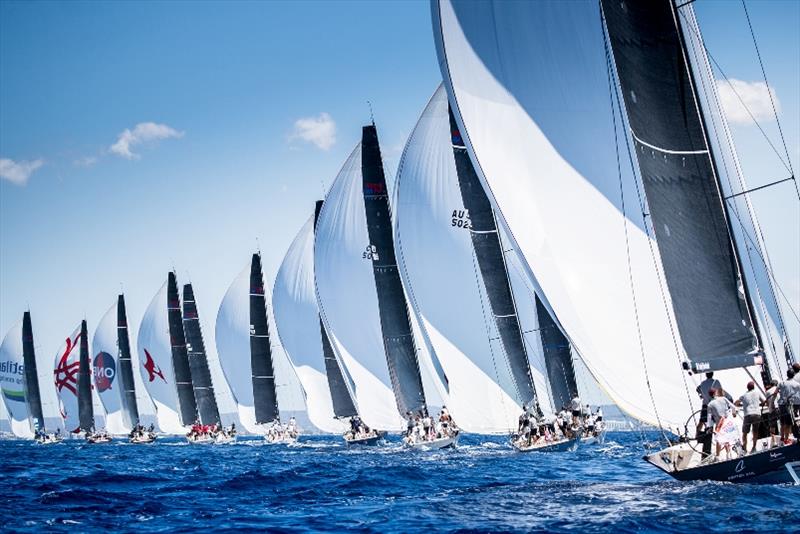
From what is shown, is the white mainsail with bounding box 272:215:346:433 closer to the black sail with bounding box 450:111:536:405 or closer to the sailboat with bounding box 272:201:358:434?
the sailboat with bounding box 272:201:358:434

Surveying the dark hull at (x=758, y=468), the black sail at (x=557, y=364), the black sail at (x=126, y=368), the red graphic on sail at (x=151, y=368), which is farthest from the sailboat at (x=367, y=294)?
the black sail at (x=126, y=368)

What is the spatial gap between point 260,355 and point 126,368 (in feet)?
66.3

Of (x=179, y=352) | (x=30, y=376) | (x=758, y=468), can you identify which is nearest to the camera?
(x=758, y=468)

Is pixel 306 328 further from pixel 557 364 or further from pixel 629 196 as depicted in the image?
pixel 629 196

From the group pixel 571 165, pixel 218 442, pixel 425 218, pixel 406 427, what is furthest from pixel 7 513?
pixel 218 442

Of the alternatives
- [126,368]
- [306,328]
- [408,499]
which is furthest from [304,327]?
[126,368]

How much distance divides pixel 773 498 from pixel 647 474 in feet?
22.0

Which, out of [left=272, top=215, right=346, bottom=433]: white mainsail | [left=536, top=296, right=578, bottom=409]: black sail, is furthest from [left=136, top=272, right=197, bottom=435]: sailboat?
[left=536, top=296, right=578, bottom=409]: black sail

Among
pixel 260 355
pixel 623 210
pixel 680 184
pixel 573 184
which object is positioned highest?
pixel 260 355

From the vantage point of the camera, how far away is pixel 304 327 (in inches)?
1812

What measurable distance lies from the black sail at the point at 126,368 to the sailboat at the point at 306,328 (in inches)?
1143

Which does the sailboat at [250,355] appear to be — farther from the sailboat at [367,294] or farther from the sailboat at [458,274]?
the sailboat at [458,274]

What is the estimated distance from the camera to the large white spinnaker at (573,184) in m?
15.1

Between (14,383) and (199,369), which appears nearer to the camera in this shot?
(199,369)
